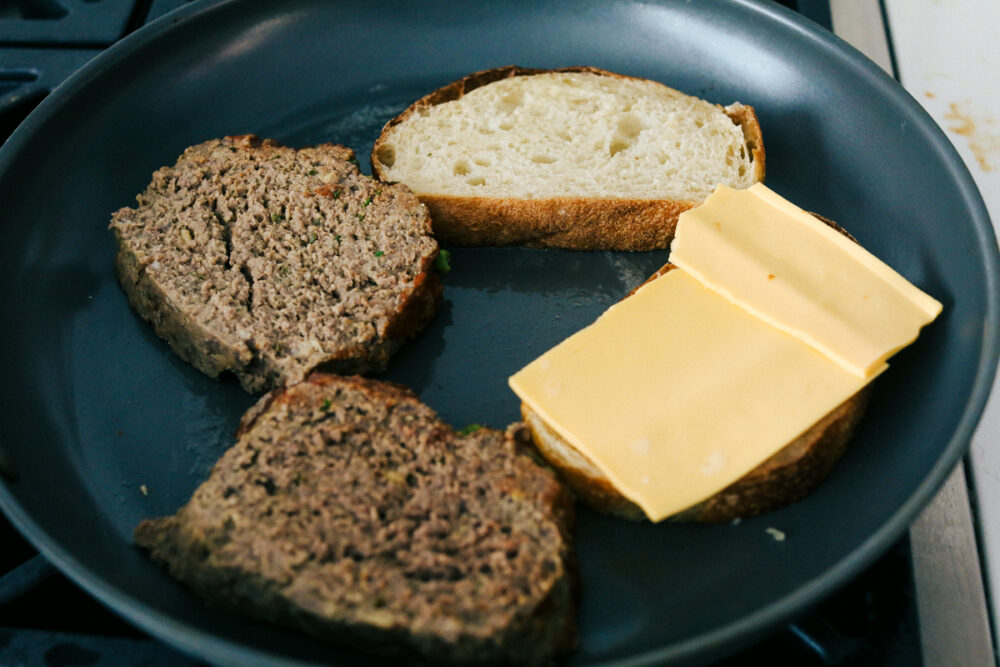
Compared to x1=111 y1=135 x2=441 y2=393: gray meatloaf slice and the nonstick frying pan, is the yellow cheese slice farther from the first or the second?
x1=111 y1=135 x2=441 y2=393: gray meatloaf slice

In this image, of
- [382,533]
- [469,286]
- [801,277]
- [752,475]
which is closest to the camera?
[382,533]

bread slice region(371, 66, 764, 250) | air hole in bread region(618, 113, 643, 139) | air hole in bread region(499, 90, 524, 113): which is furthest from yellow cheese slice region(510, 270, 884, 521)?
air hole in bread region(499, 90, 524, 113)

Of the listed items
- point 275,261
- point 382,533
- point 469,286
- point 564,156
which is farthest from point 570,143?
point 382,533

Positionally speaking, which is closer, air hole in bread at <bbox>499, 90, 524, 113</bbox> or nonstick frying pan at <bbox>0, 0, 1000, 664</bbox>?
nonstick frying pan at <bbox>0, 0, 1000, 664</bbox>

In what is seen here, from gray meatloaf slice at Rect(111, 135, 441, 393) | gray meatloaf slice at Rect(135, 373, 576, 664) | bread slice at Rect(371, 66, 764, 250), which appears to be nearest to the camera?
gray meatloaf slice at Rect(135, 373, 576, 664)

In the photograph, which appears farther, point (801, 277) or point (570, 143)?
point (570, 143)

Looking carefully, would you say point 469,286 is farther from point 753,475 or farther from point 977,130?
point 977,130

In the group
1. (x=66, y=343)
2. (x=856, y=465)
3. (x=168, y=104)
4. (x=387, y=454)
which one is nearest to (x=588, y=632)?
(x=387, y=454)
